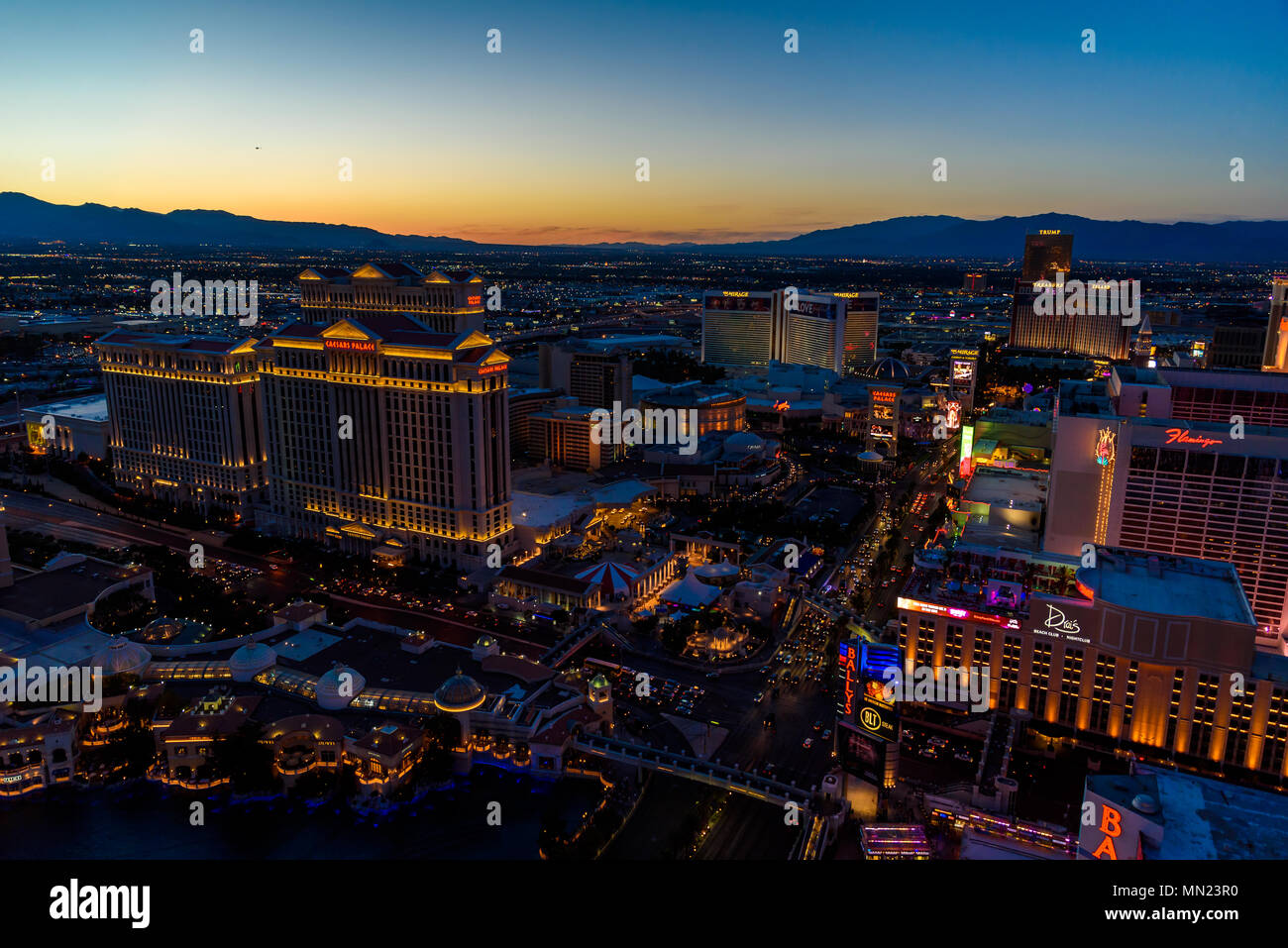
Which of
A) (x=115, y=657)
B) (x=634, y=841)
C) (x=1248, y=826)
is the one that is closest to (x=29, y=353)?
(x=115, y=657)

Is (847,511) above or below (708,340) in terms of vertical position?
below

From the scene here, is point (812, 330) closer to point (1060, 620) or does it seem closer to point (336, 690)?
point (1060, 620)

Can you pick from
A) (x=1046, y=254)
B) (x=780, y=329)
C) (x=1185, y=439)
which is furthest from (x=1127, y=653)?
(x=1046, y=254)

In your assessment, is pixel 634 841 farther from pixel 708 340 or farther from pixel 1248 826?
pixel 708 340

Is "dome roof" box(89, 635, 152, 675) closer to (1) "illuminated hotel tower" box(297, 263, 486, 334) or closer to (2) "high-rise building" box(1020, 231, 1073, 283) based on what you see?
(1) "illuminated hotel tower" box(297, 263, 486, 334)

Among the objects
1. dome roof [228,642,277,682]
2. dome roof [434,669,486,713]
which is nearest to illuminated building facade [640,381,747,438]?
dome roof [228,642,277,682]

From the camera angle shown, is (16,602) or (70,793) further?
(16,602)

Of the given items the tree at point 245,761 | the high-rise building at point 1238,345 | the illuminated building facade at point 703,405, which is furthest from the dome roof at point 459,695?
the high-rise building at point 1238,345
